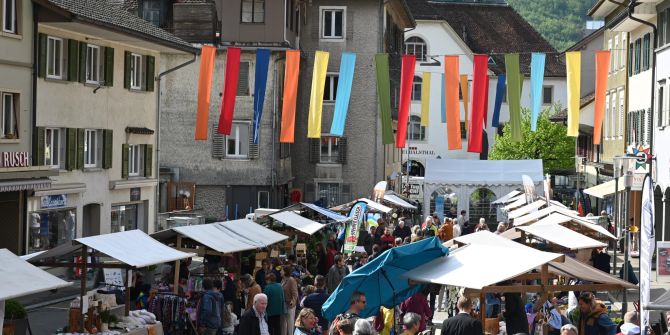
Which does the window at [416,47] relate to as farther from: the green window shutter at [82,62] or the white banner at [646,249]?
the white banner at [646,249]

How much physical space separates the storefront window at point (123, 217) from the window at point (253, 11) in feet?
42.9

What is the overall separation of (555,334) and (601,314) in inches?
68.2

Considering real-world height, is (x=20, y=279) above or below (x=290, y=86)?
below

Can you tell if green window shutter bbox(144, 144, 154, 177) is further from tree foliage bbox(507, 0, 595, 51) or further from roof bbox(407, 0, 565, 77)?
tree foliage bbox(507, 0, 595, 51)

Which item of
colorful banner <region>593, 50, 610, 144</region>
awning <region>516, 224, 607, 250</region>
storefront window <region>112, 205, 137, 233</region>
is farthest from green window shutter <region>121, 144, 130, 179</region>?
awning <region>516, 224, 607, 250</region>

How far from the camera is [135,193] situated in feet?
133

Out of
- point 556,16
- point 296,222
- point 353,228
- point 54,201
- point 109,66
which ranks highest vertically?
point 556,16

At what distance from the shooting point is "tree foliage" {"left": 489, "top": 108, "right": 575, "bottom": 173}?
7888 cm

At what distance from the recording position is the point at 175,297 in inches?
801

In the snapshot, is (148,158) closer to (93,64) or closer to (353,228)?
(93,64)

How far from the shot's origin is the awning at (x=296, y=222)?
3027 cm

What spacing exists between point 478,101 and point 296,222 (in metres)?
7.31

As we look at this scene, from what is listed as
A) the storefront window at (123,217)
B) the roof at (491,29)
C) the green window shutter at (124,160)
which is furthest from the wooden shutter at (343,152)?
the roof at (491,29)

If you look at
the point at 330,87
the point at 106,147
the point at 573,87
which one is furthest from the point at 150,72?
the point at 330,87
